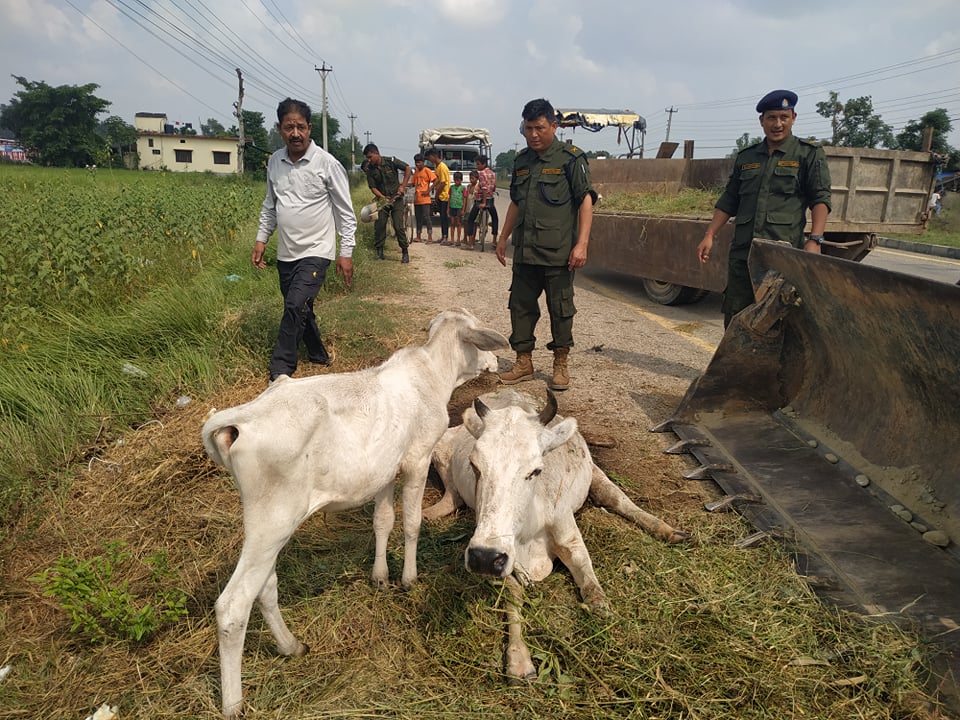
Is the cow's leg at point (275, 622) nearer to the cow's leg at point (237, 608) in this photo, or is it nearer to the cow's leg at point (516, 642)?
the cow's leg at point (237, 608)

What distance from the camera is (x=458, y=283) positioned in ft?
33.2

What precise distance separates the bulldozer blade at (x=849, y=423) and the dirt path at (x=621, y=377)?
324 millimetres

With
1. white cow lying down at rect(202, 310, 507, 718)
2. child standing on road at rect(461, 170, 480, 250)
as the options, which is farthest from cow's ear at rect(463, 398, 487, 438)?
child standing on road at rect(461, 170, 480, 250)

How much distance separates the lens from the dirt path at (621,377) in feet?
13.1

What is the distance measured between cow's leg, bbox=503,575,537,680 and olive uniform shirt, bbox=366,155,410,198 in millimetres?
10419

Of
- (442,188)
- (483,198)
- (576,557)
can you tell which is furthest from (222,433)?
(442,188)

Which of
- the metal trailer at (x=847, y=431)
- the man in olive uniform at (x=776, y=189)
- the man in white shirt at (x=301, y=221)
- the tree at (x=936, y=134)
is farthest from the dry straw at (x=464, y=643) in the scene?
the tree at (x=936, y=134)

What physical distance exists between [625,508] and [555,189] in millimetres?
2739

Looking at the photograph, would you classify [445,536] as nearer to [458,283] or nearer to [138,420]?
[138,420]

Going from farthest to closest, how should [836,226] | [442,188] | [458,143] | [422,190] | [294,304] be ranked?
[458,143]
[442,188]
[422,190]
[836,226]
[294,304]

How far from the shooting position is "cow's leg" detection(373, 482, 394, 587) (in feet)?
9.43

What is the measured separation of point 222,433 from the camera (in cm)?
213

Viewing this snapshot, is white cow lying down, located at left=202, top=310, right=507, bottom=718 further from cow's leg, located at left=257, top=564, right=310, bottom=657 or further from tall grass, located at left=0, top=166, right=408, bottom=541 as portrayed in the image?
tall grass, located at left=0, top=166, right=408, bottom=541

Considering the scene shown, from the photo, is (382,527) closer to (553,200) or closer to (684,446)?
(684,446)
